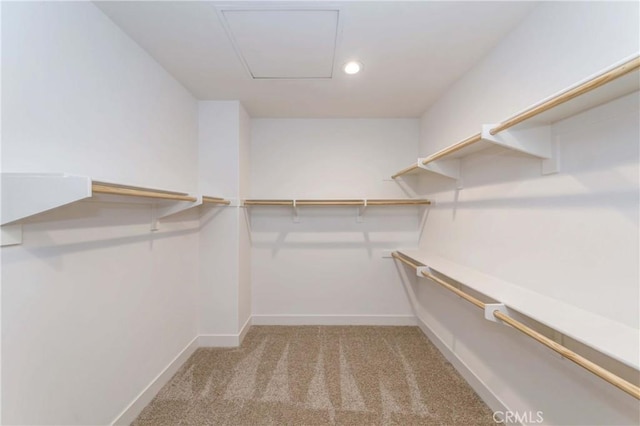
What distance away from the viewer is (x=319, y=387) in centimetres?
169

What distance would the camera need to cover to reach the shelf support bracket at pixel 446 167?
5.87 feet

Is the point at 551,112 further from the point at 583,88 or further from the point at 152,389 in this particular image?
the point at 152,389

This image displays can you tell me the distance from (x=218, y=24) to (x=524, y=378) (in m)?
2.43

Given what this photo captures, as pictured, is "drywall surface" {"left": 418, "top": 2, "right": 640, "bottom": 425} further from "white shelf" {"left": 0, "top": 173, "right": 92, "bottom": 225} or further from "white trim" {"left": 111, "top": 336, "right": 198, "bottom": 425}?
"white trim" {"left": 111, "top": 336, "right": 198, "bottom": 425}

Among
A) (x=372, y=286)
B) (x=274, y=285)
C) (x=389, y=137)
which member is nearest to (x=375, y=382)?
(x=372, y=286)

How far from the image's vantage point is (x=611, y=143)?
88 cm

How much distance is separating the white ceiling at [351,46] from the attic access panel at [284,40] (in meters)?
0.02

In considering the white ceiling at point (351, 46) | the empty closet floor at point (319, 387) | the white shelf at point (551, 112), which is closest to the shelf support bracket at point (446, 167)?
Answer: the white shelf at point (551, 112)

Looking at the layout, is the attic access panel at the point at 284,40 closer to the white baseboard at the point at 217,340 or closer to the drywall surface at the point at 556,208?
the drywall surface at the point at 556,208

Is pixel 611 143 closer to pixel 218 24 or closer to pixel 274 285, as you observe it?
pixel 218 24

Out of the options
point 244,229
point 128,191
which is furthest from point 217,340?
point 128,191

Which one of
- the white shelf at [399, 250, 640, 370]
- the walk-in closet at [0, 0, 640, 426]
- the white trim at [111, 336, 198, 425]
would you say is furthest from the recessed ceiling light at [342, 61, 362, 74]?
the white trim at [111, 336, 198, 425]

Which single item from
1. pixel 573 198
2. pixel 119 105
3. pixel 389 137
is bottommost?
pixel 573 198

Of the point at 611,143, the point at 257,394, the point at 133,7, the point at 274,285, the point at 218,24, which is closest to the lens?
the point at 611,143
